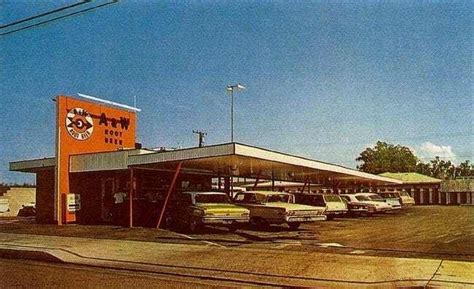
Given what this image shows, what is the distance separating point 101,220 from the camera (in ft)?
91.0

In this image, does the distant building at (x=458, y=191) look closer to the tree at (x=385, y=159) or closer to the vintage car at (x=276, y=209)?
the tree at (x=385, y=159)

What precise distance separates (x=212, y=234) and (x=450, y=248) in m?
8.18

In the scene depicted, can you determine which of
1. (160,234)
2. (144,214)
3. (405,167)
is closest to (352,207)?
(144,214)

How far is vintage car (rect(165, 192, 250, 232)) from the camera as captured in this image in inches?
725

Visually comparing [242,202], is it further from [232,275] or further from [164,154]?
[232,275]

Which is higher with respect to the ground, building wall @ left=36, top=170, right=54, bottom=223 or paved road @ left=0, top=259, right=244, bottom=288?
building wall @ left=36, top=170, right=54, bottom=223

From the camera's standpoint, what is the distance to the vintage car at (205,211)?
18.4 m

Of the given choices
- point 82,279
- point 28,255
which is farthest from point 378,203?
point 82,279

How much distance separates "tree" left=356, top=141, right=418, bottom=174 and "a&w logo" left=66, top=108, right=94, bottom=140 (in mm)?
77937

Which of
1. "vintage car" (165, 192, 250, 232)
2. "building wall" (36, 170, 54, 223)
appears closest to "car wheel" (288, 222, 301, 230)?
"vintage car" (165, 192, 250, 232)

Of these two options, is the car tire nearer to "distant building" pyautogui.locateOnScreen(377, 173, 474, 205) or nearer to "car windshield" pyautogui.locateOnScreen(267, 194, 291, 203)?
"car windshield" pyautogui.locateOnScreen(267, 194, 291, 203)

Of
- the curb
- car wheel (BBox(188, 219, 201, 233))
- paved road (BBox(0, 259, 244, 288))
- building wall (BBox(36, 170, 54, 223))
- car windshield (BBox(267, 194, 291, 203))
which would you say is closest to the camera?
paved road (BBox(0, 259, 244, 288))

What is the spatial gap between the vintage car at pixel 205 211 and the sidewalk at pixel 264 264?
3168 mm

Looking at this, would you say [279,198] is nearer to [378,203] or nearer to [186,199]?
[186,199]
